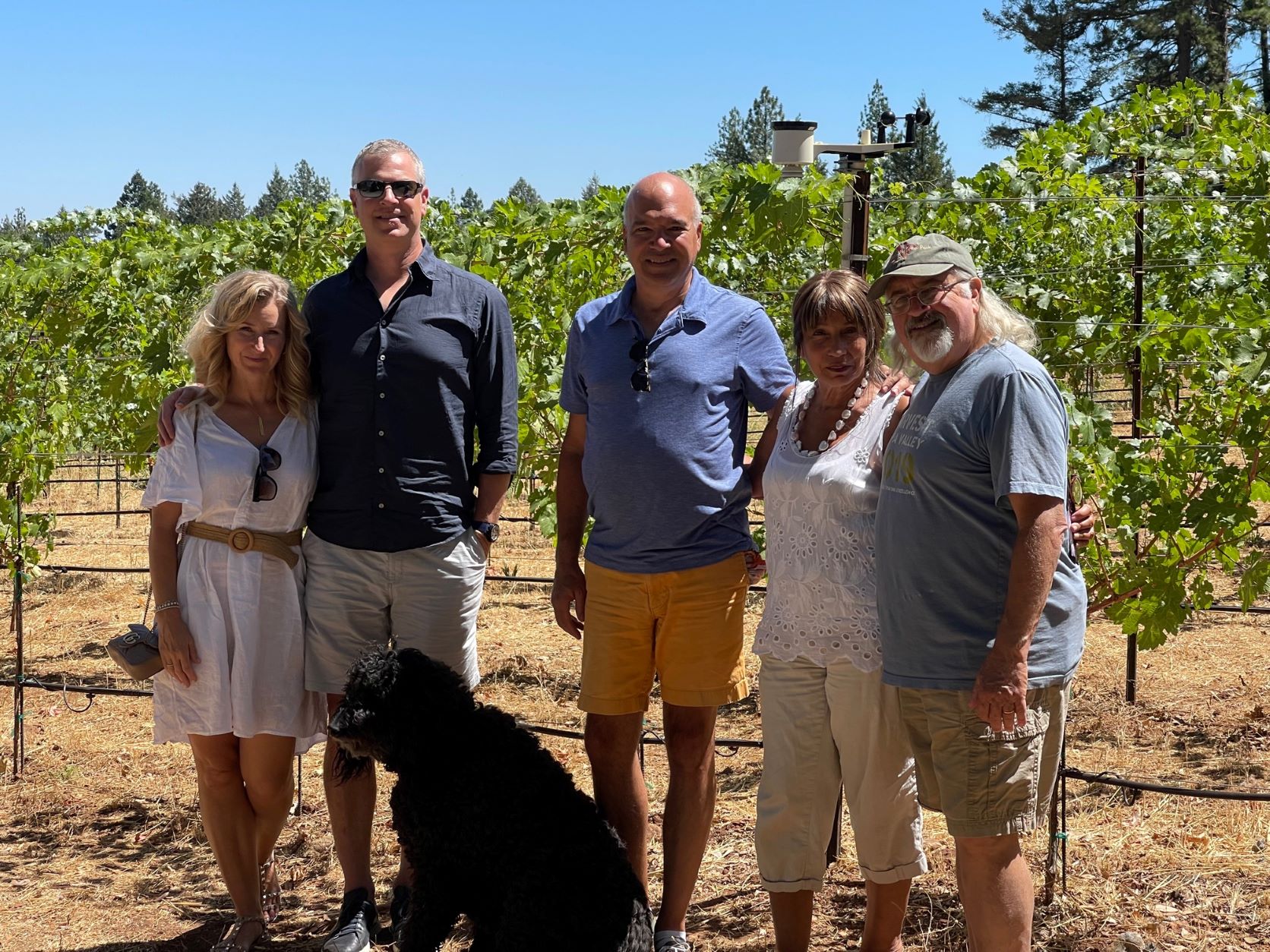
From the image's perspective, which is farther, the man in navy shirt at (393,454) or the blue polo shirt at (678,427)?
the man in navy shirt at (393,454)

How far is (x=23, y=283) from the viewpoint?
22.5ft

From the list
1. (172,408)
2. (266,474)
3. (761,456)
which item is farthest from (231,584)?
(761,456)

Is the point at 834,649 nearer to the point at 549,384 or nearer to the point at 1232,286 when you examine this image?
the point at 549,384

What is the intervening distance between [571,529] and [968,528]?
1.17 m

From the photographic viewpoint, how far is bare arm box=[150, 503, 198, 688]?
296 cm

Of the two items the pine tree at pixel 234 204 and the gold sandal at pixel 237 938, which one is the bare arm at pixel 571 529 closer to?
the gold sandal at pixel 237 938

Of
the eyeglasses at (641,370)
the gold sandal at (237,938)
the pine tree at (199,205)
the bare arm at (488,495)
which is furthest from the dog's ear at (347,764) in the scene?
the pine tree at (199,205)

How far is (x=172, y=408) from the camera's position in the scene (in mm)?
2994

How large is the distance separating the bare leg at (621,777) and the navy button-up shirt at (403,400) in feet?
2.08

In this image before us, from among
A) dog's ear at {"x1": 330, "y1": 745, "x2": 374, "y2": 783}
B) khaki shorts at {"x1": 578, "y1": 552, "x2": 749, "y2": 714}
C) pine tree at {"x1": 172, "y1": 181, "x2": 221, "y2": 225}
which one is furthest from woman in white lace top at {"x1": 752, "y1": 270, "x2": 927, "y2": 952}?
pine tree at {"x1": 172, "y1": 181, "x2": 221, "y2": 225}

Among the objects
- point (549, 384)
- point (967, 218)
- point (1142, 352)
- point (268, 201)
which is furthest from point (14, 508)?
Answer: point (268, 201)

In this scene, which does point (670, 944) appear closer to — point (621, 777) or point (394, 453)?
point (621, 777)

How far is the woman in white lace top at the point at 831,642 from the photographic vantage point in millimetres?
2615

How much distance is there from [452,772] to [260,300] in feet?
4.04
